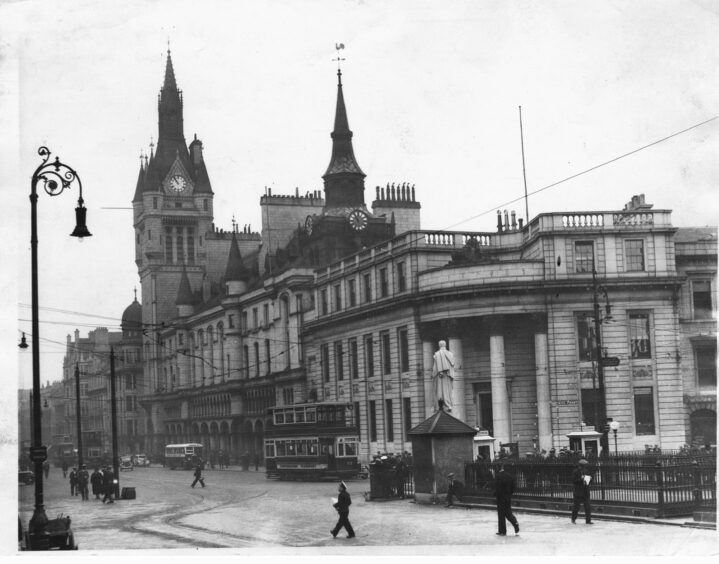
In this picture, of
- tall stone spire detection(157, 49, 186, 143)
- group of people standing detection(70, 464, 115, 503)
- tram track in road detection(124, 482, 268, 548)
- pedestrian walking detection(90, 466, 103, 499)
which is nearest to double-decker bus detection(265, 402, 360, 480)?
group of people standing detection(70, 464, 115, 503)

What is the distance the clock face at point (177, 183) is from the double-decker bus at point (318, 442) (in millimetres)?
22896

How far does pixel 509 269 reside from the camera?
154 feet

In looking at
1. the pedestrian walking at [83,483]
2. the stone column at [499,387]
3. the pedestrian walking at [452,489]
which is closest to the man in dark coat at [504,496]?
the pedestrian walking at [452,489]

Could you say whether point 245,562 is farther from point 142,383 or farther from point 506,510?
point 142,383

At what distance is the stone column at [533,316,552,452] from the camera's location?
46281mm

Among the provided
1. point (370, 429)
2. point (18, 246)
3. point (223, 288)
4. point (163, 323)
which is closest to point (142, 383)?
point (163, 323)

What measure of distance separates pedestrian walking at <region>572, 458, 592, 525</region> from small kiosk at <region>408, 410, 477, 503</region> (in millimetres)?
5694

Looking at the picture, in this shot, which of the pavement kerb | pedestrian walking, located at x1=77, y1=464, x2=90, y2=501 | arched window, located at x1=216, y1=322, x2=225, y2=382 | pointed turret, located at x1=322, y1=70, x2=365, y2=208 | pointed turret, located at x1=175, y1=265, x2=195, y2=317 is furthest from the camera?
pointed turret, located at x1=175, y1=265, x2=195, y2=317

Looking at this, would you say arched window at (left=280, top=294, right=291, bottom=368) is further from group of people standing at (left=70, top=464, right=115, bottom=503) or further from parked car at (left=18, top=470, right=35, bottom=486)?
parked car at (left=18, top=470, right=35, bottom=486)

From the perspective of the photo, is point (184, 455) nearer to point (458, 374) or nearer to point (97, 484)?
point (458, 374)

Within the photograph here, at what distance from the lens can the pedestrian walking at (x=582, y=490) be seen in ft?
83.6

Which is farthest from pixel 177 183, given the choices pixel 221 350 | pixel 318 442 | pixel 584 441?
pixel 584 441

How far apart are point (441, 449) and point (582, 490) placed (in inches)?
A: 248

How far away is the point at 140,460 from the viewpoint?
241 feet
